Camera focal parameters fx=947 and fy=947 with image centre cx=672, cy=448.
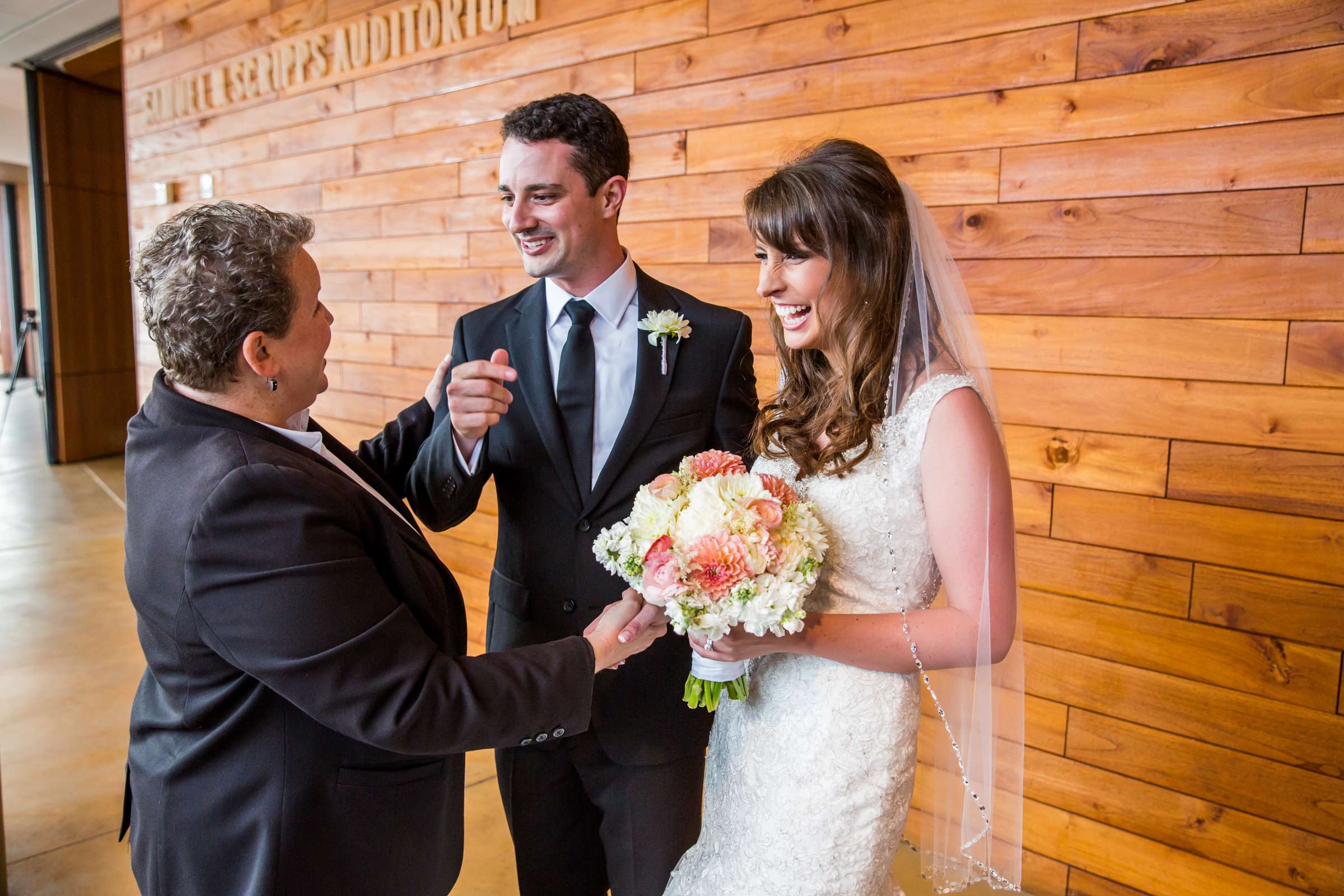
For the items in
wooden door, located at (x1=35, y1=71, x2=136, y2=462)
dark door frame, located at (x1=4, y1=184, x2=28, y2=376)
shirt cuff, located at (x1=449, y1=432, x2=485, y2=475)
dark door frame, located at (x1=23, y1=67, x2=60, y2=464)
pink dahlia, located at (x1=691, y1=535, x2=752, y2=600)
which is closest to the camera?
pink dahlia, located at (x1=691, y1=535, x2=752, y2=600)

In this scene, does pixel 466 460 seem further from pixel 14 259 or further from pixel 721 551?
pixel 14 259

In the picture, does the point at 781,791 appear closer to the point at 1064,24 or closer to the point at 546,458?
the point at 546,458

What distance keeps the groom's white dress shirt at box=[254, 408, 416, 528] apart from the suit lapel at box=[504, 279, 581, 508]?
1.19 ft

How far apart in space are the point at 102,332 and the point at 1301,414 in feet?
33.9

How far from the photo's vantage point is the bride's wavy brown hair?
159 cm

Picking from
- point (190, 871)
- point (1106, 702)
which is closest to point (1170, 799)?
point (1106, 702)

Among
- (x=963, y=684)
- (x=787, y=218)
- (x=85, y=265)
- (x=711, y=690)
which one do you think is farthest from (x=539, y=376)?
(x=85, y=265)

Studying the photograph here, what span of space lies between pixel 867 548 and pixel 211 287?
1.08 meters

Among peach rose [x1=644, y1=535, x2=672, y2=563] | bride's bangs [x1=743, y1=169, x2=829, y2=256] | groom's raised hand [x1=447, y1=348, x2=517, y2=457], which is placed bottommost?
peach rose [x1=644, y1=535, x2=672, y2=563]

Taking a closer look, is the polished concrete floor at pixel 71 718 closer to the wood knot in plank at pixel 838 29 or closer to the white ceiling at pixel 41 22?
the wood knot in plank at pixel 838 29

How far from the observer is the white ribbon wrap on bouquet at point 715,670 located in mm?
1610

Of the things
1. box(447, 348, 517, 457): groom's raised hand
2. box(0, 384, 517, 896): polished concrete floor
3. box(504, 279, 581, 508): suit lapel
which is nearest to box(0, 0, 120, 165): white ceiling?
box(0, 384, 517, 896): polished concrete floor

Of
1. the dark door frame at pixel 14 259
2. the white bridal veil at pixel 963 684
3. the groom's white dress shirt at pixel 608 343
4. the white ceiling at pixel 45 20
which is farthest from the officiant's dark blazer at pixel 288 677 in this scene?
the dark door frame at pixel 14 259

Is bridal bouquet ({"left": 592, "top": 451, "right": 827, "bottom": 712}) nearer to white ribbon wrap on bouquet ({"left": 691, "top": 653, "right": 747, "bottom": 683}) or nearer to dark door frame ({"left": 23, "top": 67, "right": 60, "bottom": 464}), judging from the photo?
white ribbon wrap on bouquet ({"left": 691, "top": 653, "right": 747, "bottom": 683})
